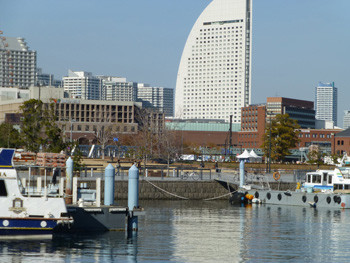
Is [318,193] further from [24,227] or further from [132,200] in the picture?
[24,227]

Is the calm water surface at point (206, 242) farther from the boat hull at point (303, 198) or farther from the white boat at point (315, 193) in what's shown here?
the white boat at point (315, 193)

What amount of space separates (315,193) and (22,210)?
3790cm

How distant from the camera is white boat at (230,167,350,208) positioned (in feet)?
212

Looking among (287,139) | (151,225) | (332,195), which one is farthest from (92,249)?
(287,139)

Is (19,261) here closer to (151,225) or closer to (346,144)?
(151,225)

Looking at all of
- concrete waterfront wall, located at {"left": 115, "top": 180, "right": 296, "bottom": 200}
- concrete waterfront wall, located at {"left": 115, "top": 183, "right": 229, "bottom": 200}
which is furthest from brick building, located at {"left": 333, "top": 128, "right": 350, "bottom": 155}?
concrete waterfront wall, located at {"left": 115, "top": 183, "right": 229, "bottom": 200}

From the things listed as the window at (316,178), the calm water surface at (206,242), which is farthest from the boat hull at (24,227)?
the window at (316,178)

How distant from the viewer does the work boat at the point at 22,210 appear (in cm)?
3503

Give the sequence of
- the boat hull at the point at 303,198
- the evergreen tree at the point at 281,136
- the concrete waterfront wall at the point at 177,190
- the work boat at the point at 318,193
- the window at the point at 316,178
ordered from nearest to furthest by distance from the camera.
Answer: the boat hull at the point at 303,198 → the work boat at the point at 318,193 → the concrete waterfront wall at the point at 177,190 → the window at the point at 316,178 → the evergreen tree at the point at 281,136

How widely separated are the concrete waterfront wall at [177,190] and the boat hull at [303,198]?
4005 mm

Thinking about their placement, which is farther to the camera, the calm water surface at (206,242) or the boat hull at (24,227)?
the boat hull at (24,227)

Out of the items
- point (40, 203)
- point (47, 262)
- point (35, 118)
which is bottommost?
point (47, 262)

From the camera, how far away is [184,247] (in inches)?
1426

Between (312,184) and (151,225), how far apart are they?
2783cm
